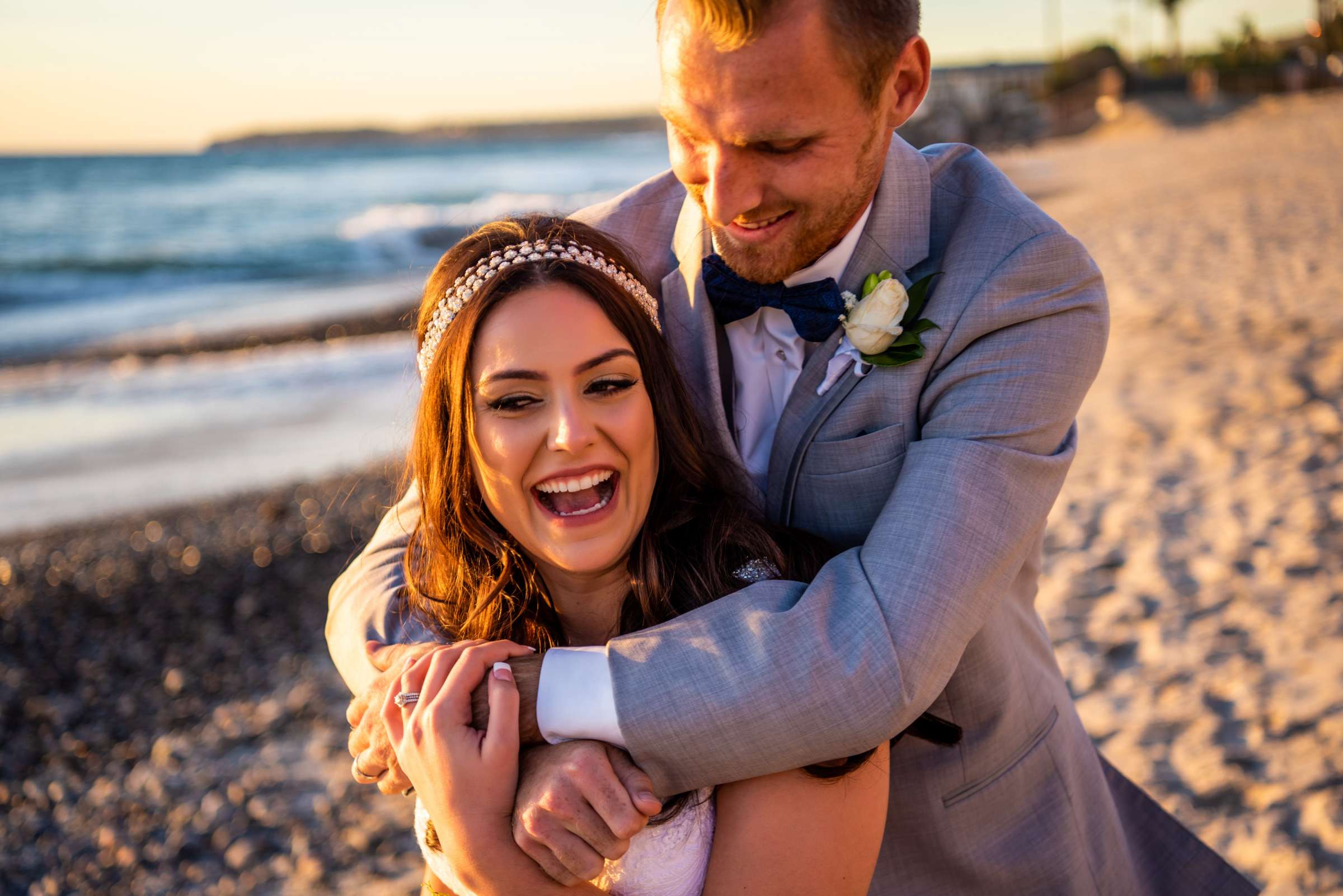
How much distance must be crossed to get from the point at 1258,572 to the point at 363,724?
177 inches

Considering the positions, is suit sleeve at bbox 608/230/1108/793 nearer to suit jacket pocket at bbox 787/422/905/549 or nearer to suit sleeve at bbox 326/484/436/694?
suit jacket pocket at bbox 787/422/905/549

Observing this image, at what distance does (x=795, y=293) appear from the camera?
7.93 ft

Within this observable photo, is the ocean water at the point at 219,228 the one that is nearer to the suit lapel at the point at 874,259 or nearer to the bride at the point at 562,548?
the bride at the point at 562,548

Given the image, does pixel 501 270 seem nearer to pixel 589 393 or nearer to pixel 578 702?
pixel 589 393

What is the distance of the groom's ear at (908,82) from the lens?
2.39 m

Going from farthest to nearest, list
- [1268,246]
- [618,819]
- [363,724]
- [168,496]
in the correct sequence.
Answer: [1268,246]
[168,496]
[363,724]
[618,819]

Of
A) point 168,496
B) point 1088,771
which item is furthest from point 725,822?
point 168,496

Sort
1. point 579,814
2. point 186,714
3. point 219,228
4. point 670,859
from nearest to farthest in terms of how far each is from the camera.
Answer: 1. point 579,814
2. point 670,859
3. point 186,714
4. point 219,228

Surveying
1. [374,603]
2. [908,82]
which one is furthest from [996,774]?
[908,82]

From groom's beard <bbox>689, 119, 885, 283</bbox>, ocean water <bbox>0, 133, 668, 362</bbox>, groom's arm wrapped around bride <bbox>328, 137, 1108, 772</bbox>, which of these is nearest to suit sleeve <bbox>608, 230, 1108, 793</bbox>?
groom's arm wrapped around bride <bbox>328, 137, 1108, 772</bbox>

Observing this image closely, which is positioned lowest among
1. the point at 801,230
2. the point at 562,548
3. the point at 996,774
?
the point at 996,774

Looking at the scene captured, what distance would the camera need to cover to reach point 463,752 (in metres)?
1.84

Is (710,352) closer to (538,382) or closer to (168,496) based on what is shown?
(538,382)

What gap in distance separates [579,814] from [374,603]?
90cm
